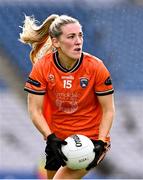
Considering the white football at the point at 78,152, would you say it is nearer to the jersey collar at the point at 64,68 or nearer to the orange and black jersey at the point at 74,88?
the orange and black jersey at the point at 74,88

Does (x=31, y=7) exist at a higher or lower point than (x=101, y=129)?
higher

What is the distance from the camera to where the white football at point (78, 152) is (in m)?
4.36

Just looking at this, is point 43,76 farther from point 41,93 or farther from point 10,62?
point 10,62

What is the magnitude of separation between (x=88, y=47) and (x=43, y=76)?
214cm

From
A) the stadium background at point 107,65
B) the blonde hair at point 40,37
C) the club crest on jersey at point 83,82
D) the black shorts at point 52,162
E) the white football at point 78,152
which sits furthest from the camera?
the stadium background at point 107,65

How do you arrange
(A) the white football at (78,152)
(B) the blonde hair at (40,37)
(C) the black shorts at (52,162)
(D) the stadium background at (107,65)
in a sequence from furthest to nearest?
(D) the stadium background at (107,65) → (B) the blonde hair at (40,37) → (C) the black shorts at (52,162) → (A) the white football at (78,152)

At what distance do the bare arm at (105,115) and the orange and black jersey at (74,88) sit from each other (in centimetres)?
5

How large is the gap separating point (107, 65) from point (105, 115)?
211 centimetres

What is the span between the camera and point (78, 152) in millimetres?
4363

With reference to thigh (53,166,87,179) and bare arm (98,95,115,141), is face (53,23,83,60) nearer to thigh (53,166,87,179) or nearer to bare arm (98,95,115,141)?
bare arm (98,95,115,141)

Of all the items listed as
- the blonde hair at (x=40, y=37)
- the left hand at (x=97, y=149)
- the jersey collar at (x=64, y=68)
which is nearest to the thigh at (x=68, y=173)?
the left hand at (x=97, y=149)

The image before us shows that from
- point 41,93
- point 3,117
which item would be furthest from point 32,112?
point 3,117

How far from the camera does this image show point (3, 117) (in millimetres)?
6629

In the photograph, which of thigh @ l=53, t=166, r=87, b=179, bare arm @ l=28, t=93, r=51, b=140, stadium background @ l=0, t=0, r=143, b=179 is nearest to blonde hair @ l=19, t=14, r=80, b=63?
bare arm @ l=28, t=93, r=51, b=140
